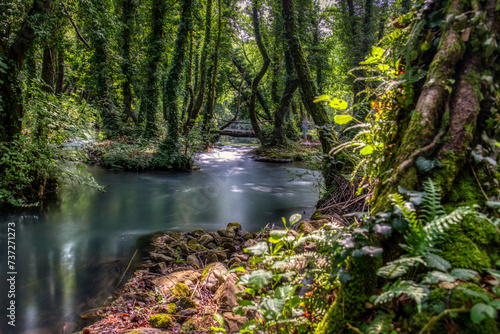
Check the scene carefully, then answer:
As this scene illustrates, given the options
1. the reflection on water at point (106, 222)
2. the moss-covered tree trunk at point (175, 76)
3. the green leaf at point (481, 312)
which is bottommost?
the reflection on water at point (106, 222)

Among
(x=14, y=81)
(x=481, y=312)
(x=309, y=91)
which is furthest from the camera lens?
(x=309, y=91)

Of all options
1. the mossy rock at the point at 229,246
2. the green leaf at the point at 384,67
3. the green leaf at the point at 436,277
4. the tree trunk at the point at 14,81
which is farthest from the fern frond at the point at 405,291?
the tree trunk at the point at 14,81

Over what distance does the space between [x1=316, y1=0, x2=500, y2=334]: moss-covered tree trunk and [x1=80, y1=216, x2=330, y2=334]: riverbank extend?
2.72ft

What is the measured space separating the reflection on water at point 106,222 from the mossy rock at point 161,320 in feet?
3.22

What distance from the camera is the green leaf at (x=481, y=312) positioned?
896mm

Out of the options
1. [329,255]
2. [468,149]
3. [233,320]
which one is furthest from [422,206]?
[233,320]

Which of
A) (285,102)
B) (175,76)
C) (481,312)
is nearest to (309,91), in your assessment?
(481,312)

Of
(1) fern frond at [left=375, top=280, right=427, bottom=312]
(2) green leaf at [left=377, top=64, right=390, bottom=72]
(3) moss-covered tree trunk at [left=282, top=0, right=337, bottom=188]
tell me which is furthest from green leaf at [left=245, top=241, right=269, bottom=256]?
(3) moss-covered tree trunk at [left=282, top=0, right=337, bottom=188]

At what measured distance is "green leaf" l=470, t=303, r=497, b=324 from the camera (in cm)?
90

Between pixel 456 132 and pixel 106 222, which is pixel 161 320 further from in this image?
pixel 106 222

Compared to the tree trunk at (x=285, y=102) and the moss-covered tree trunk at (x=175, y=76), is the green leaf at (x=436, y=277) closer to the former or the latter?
the moss-covered tree trunk at (x=175, y=76)

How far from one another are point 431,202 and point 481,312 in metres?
0.52

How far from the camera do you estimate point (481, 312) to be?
36.4 inches

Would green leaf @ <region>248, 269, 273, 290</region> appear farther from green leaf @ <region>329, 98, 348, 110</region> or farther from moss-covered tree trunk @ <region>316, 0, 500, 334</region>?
green leaf @ <region>329, 98, 348, 110</region>
